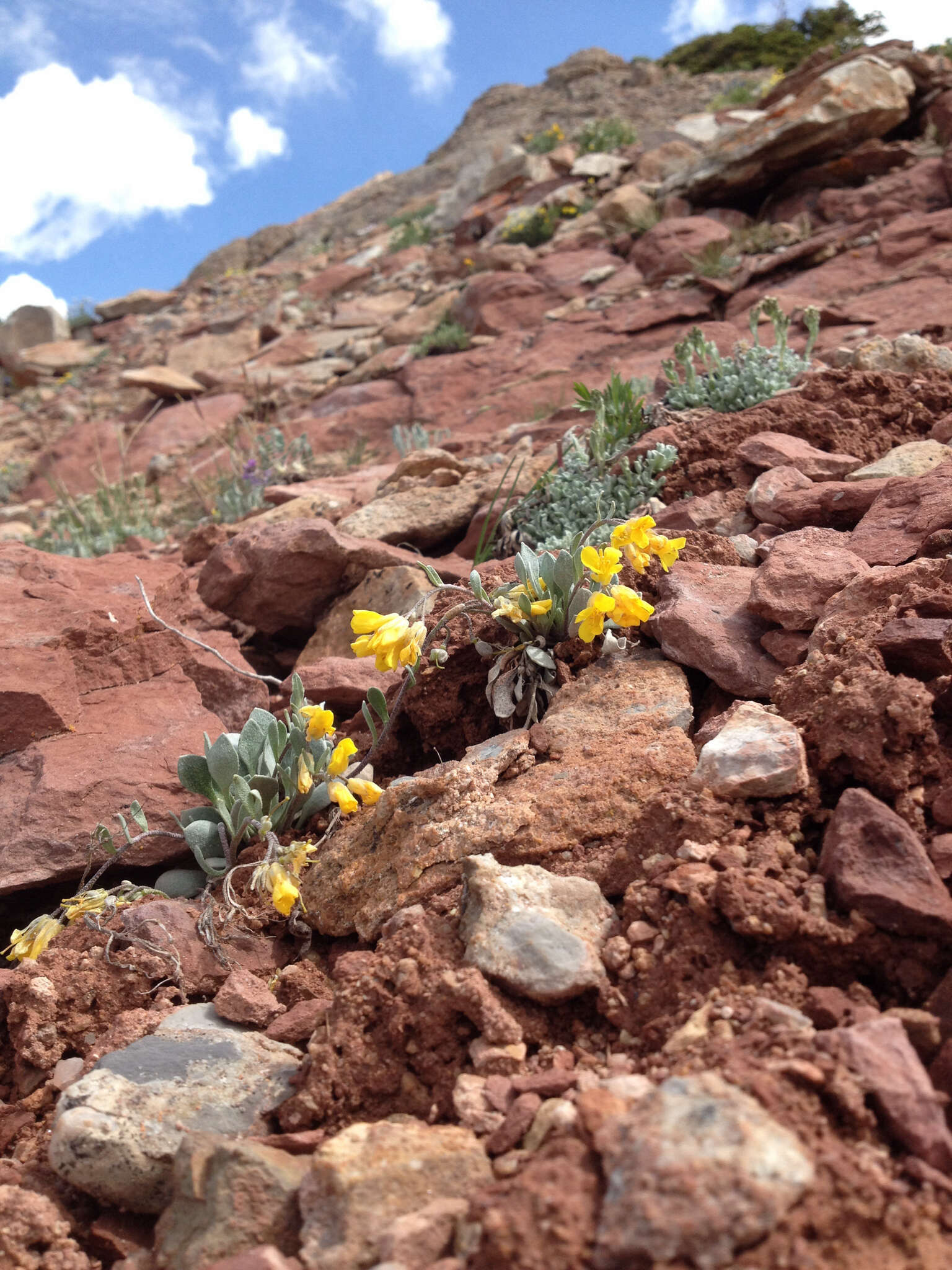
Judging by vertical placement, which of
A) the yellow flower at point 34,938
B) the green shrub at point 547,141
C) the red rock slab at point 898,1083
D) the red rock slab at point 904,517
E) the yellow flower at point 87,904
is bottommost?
the red rock slab at point 898,1083

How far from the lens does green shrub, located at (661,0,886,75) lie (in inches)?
773

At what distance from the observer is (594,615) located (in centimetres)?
249

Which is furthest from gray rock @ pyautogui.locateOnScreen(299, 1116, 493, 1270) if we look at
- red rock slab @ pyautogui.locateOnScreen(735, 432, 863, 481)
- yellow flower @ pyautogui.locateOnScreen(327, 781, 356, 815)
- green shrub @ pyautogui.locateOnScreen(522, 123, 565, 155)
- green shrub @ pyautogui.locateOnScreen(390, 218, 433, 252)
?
green shrub @ pyautogui.locateOnScreen(522, 123, 565, 155)

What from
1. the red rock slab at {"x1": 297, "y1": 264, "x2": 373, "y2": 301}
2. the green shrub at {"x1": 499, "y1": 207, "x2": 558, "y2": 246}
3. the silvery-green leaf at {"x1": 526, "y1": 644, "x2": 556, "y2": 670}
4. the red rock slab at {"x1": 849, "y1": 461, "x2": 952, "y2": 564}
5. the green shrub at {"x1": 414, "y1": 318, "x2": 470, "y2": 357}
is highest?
the red rock slab at {"x1": 297, "y1": 264, "x2": 373, "y2": 301}

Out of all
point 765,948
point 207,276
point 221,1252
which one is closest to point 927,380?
point 765,948

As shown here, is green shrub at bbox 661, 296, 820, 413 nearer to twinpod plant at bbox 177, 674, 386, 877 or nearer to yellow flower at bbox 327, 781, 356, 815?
twinpod plant at bbox 177, 674, 386, 877

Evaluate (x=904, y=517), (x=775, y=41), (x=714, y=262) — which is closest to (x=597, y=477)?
(x=904, y=517)

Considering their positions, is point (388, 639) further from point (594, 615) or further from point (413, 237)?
point (413, 237)

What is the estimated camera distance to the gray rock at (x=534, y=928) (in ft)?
5.85

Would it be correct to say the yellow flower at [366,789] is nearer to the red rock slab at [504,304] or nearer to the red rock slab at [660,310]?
the red rock slab at [660,310]

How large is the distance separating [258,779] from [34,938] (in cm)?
65

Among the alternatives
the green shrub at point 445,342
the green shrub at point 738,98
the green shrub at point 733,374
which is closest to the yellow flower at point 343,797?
the green shrub at point 733,374

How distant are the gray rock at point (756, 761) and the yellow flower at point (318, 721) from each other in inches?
38.3

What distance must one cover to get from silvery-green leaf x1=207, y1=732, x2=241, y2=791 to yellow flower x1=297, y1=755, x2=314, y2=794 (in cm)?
18
